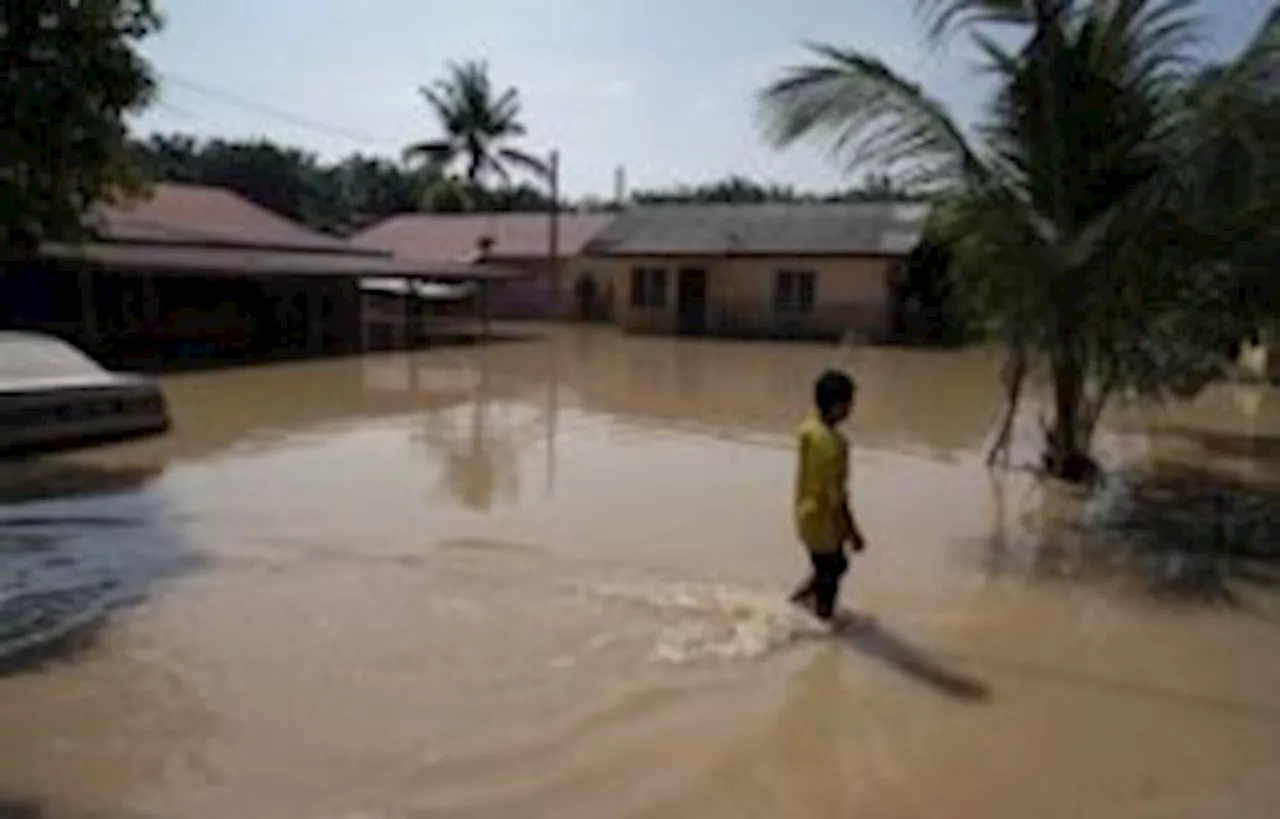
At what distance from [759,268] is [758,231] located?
52.9 inches

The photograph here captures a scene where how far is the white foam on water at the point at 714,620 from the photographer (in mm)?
8211

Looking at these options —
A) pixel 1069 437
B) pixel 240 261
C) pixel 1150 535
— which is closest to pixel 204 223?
pixel 240 261

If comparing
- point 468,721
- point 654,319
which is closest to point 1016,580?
point 468,721

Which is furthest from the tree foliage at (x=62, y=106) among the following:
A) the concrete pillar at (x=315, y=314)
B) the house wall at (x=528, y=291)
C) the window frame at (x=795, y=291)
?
the house wall at (x=528, y=291)

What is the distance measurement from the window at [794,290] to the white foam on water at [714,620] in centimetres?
3491

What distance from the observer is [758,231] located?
4569 cm

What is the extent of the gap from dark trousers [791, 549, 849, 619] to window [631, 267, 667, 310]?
126 ft

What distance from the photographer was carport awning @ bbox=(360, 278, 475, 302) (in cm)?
4203

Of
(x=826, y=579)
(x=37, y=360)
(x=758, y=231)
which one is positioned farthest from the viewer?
(x=758, y=231)

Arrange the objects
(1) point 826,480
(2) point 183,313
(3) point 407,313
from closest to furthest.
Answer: (1) point 826,480, (2) point 183,313, (3) point 407,313

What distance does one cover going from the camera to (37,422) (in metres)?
15.5

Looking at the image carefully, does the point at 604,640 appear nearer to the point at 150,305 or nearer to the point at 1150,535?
the point at 1150,535

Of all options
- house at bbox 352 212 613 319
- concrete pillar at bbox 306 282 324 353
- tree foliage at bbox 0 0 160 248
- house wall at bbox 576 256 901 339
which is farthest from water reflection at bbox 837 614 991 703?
house at bbox 352 212 613 319

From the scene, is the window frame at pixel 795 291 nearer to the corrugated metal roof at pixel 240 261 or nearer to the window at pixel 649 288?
the window at pixel 649 288
